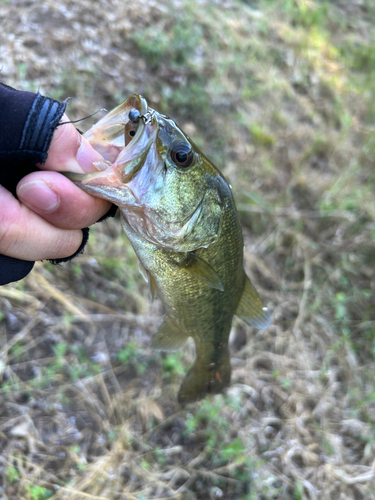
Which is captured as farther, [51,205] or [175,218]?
[175,218]

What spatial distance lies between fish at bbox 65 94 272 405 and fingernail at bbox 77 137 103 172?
0.09ft

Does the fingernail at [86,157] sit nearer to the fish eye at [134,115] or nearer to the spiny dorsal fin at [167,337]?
the fish eye at [134,115]

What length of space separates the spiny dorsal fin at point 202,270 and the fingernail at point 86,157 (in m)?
0.56

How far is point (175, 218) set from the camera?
143 centimetres

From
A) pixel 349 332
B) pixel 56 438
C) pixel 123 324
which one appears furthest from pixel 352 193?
pixel 56 438

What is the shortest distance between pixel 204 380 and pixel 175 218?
44.3 inches

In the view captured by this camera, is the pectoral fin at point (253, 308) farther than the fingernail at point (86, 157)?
Yes

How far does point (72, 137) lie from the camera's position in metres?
1.15

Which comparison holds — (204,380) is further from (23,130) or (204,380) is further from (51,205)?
(23,130)

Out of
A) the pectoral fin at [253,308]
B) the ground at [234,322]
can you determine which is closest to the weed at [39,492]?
the ground at [234,322]

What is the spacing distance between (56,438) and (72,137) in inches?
83.2

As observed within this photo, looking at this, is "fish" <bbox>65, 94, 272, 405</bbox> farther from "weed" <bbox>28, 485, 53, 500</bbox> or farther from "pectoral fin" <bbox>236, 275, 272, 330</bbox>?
"weed" <bbox>28, 485, 53, 500</bbox>

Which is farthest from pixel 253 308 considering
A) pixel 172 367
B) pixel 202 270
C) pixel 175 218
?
pixel 172 367

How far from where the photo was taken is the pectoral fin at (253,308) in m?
1.81
